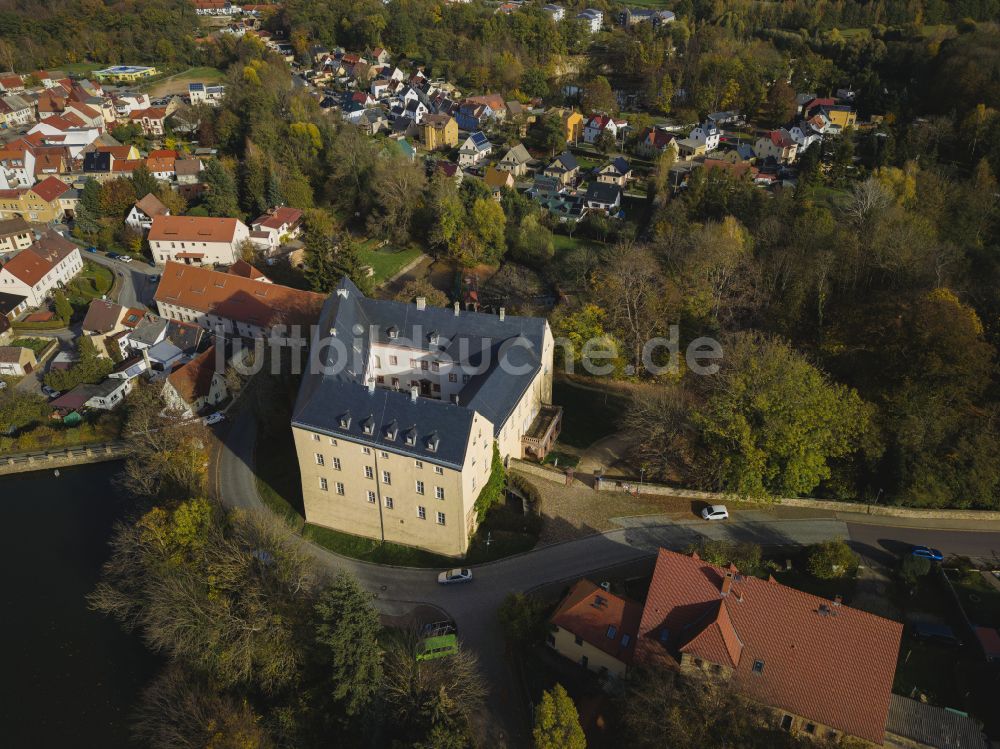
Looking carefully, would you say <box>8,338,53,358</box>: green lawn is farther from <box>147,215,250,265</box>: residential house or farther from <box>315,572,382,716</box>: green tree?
<box>315,572,382,716</box>: green tree

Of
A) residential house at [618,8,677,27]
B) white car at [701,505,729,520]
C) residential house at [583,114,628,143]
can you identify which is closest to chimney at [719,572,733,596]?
white car at [701,505,729,520]

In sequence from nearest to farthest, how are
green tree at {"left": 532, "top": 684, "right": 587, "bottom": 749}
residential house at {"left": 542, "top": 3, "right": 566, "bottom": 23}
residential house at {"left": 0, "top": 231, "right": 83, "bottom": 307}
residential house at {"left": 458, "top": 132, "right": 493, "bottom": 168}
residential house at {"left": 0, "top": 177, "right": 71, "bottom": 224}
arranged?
green tree at {"left": 532, "top": 684, "right": 587, "bottom": 749}
residential house at {"left": 0, "top": 231, "right": 83, "bottom": 307}
residential house at {"left": 0, "top": 177, "right": 71, "bottom": 224}
residential house at {"left": 458, "top": 132, "right": 493, "bottom": 168}
residential house at {"left": 542, "top": 3, "right": 566, "bottom": 23}

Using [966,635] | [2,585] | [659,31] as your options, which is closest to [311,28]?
[659,31]

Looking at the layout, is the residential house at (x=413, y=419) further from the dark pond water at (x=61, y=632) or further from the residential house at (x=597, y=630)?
the dark pond water at (x=61, y=632)

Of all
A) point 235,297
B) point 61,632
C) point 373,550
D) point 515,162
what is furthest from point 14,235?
point 373,550

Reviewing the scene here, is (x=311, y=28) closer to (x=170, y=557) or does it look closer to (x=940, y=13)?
(x=940, y=13)
